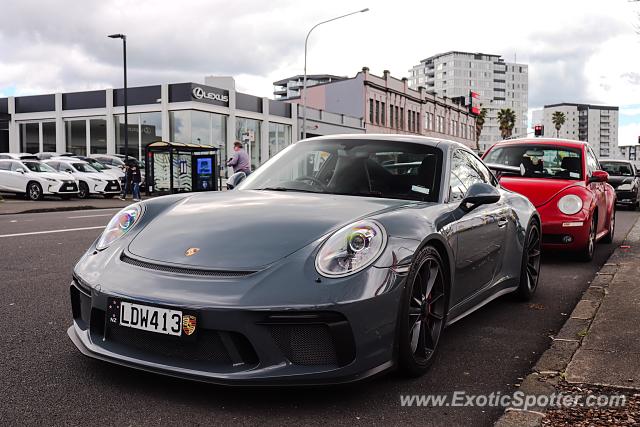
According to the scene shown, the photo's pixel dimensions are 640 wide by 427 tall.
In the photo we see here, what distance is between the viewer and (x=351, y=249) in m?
3.09

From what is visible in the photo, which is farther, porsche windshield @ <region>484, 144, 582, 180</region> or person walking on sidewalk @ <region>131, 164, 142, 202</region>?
person walking on sidewalk @ <region>131, 164, 142, 202</region>

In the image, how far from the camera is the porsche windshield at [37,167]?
2311cm

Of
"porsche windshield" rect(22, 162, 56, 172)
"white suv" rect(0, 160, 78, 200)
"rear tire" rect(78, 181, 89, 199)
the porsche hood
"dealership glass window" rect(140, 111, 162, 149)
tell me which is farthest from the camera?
"dealership glass window" rect(140, 111, 162, 149)

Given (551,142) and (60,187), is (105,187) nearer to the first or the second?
(60,187)

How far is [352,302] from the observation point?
9.44ft

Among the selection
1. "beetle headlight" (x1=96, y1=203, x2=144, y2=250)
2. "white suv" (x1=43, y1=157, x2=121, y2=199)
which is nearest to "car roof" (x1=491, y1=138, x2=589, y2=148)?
"beetle headlight" (x1=96, y1=203, x2=144, y2=250)

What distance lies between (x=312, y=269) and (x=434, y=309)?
98cm

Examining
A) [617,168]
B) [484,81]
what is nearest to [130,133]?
[617,168]

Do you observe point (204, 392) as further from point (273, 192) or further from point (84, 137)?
point (84, 137)

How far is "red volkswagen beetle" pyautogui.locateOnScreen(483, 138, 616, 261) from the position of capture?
7.80 m

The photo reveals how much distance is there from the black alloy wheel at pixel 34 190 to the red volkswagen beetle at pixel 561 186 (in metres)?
17.6

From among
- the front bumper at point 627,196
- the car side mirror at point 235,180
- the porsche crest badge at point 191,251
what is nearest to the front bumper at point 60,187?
the front bumper at point 627,196

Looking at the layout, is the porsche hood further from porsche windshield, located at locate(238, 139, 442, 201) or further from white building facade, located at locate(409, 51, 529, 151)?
white building facade, located at locate(409, 51, 529, 151)

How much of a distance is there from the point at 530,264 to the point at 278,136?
38.3 metres
